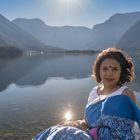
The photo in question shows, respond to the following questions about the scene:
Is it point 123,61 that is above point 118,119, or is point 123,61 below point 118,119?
above

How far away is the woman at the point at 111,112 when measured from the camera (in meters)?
5.61

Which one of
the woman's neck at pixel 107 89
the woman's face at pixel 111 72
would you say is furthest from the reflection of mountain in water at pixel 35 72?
the woman's face at pixel 111 72

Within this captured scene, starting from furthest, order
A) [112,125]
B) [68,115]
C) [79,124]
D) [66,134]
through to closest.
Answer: [68,115] → [79,124] → [112,125] → [66,134]

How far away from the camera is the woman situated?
5613mm

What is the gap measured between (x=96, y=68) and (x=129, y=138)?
194cm

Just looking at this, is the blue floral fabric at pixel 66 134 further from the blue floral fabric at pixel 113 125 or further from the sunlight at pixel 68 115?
the sunlight at pixel 68 115

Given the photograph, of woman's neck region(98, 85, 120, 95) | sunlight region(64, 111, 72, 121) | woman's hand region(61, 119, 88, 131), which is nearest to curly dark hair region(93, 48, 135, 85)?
woman's neck region(98, 85, 120, 95)

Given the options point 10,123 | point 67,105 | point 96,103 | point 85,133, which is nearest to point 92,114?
point 96,103

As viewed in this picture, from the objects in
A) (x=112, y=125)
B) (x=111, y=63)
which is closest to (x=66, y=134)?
(x=112, y=125)

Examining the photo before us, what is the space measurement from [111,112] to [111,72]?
1.01 metres

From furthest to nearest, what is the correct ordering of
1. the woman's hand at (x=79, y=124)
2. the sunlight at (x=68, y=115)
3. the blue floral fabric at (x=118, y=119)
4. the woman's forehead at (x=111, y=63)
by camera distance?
the sunlight at (x=68, y=115) < the woman's forehead at (x=111, y=63) < the woman's hand at (x=79, y=124) < the blue floral fabric at (x=118, y=119)

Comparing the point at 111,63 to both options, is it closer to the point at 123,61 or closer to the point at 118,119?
the point at 123,61

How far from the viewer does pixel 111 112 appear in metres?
5.76

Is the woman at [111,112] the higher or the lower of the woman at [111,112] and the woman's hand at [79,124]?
the higher
